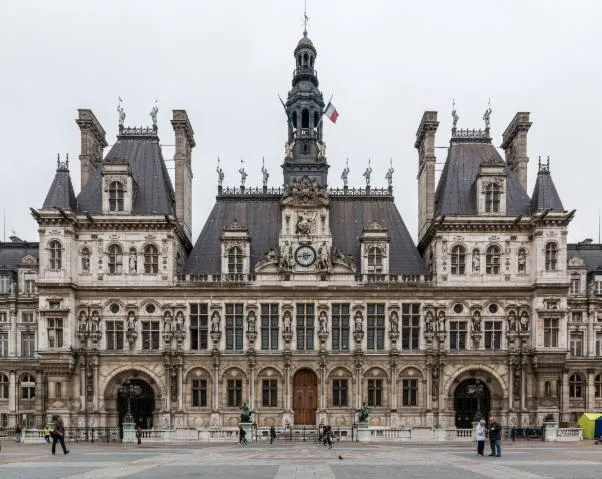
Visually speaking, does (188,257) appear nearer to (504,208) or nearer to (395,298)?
(395,298)

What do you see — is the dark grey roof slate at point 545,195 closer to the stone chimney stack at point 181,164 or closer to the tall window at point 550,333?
the tall window at point 550,333

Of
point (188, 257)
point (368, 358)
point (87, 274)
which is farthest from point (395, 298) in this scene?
point (87, 274)

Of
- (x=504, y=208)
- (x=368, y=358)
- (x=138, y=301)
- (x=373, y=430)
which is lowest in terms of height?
(x=373, y=430)

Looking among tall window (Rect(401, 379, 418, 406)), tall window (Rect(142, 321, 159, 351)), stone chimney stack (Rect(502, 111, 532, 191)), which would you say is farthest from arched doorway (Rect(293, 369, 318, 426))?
stone chimney stack (Rect(502, 111, 532, 191))

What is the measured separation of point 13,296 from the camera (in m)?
74.8

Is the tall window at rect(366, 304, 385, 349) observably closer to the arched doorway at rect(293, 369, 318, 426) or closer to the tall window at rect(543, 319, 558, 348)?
the arched doorway at rect(293, 369, 318, 426)

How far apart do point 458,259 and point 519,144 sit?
12982 millimetres

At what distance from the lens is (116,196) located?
66.9 metres

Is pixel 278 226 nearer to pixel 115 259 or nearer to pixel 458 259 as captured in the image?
pixel 115 259

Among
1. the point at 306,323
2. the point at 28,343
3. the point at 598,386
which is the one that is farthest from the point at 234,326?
the point at 598,386

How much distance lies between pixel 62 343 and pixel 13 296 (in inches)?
527

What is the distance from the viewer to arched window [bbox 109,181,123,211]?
6688 cm

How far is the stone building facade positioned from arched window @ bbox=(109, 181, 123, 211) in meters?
0.10

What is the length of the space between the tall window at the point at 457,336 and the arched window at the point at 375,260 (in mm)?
7533
